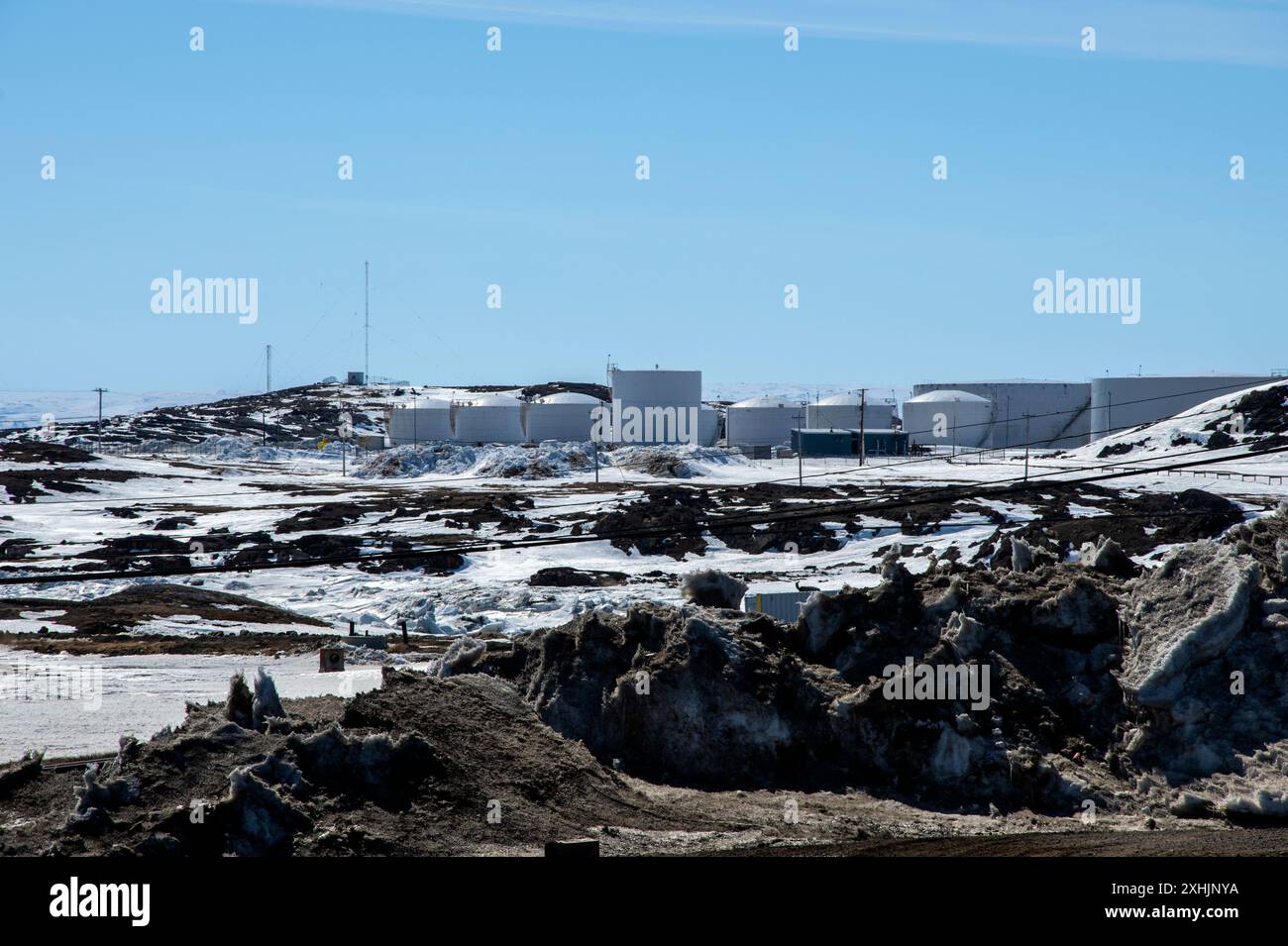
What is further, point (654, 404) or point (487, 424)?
point (487, 424)

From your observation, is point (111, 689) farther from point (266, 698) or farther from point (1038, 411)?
point (1038, 411)

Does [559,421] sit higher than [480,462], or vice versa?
[559,421]

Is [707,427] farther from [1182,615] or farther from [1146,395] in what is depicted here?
[1182,615]

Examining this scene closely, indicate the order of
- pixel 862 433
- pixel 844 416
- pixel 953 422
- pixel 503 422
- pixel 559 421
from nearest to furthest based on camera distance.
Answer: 1. pixel 862 433
2. pixel 953 422
3. pixel 844 416
4. pixel 559 421
5. pixel 503 422

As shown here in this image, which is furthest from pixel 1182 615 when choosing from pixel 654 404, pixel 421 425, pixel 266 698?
pixel 421 425

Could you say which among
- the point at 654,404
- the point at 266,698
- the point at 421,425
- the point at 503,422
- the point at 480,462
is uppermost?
the point at 654,404

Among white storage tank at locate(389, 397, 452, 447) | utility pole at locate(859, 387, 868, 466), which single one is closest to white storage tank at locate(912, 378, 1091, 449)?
utility pole at locate(859, 387, 868, 466)

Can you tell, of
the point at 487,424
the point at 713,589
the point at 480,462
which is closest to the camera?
the point at 713,589

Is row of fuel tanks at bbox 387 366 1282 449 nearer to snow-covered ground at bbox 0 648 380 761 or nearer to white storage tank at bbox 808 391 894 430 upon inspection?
white storage tank at bbox 808 391 894 430
